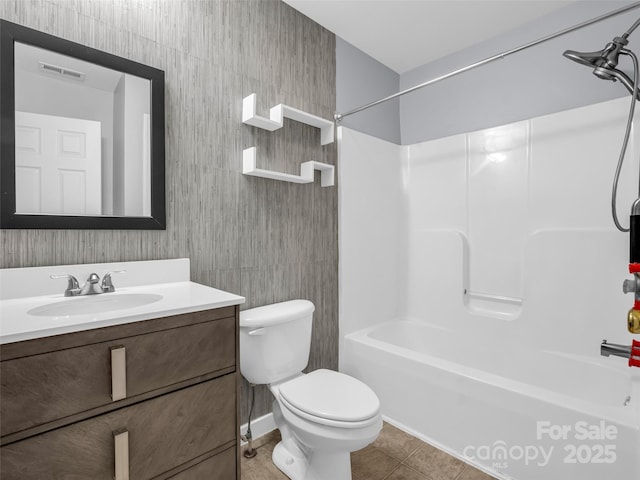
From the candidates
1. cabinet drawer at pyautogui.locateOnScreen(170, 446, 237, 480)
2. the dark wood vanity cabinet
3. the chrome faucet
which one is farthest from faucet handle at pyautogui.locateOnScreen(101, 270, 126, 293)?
cabinet drawer at pyautogui.locateOnScreen(170, 446, 237, 480)

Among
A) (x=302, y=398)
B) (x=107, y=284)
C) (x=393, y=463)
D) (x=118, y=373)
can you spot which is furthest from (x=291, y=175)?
(x=393, y=463)

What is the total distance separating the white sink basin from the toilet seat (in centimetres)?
71

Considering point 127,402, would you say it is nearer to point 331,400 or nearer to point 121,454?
point 121,454

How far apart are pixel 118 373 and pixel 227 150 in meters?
1.08

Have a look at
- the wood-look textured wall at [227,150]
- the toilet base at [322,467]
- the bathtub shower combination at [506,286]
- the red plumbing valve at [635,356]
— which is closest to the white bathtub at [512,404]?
the bathtub shower combination at [506,286]

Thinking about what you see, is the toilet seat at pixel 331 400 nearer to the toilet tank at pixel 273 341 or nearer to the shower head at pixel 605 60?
the toilet tank at pixel 273 341

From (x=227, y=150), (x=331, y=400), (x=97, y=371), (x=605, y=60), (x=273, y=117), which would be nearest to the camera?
(x=97, y=371)

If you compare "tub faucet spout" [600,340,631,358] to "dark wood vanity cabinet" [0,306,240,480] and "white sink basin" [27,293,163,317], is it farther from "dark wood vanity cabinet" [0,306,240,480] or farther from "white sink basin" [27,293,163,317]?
"white sink basin" [27,293,163,317]

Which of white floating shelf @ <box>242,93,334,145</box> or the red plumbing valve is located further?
white floating shelf @ <box>242,93,334,145</box>

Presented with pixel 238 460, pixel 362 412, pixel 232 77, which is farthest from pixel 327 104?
pixel 238 460

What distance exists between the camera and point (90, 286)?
3.84 ft

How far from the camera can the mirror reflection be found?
113cm

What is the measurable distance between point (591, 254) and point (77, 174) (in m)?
2.48

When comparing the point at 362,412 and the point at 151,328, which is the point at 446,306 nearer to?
the point at 362,412
